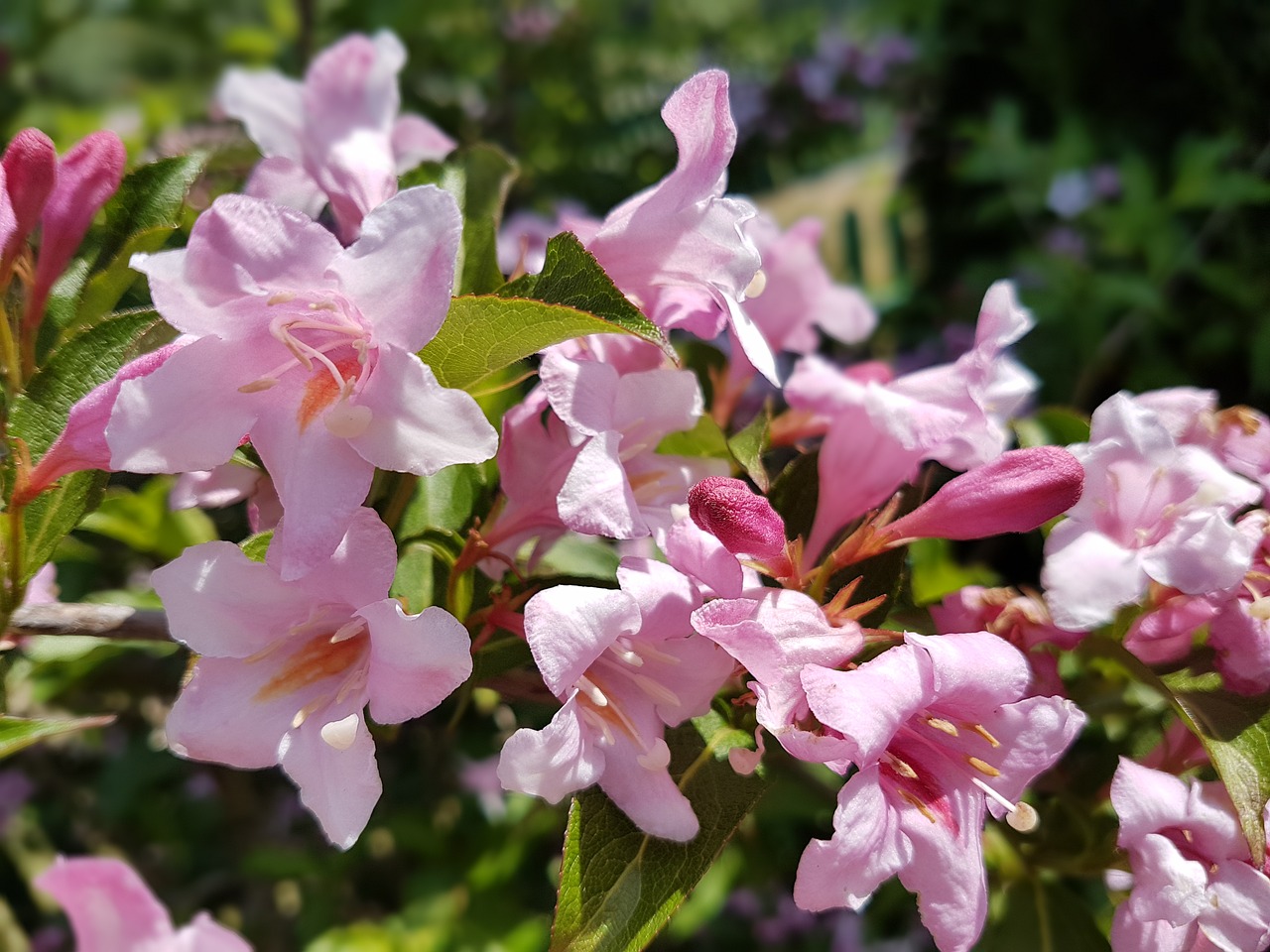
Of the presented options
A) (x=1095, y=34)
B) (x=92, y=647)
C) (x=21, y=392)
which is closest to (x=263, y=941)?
(x=92, y=647)

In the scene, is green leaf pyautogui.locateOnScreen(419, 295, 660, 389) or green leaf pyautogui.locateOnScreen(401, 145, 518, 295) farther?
green leaf pyautogui.locateOnScreen(401, 145, 518, 295)

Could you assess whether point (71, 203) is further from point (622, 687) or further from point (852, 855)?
point (852, 855)

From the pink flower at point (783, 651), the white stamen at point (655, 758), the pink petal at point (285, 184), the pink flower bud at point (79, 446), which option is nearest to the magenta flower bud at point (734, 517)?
the pink flower at point (783, 651)

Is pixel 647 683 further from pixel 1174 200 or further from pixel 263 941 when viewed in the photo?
pixel 1174 200

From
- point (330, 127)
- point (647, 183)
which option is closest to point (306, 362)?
point (330, 127)

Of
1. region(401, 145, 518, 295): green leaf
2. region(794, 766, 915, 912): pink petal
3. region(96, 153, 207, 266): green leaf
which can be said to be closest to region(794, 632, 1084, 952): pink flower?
region(794, 766, 915, 912): pink petal

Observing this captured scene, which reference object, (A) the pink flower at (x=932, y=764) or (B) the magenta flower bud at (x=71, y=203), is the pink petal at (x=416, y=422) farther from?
(B) the magenta flower bud at (x=71, y=203)

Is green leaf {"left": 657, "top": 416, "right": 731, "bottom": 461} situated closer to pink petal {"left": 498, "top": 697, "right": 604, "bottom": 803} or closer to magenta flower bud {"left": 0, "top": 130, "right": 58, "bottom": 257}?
pink petal {"left": 498, "top": 697, "right": 604, "bottom": 803}
